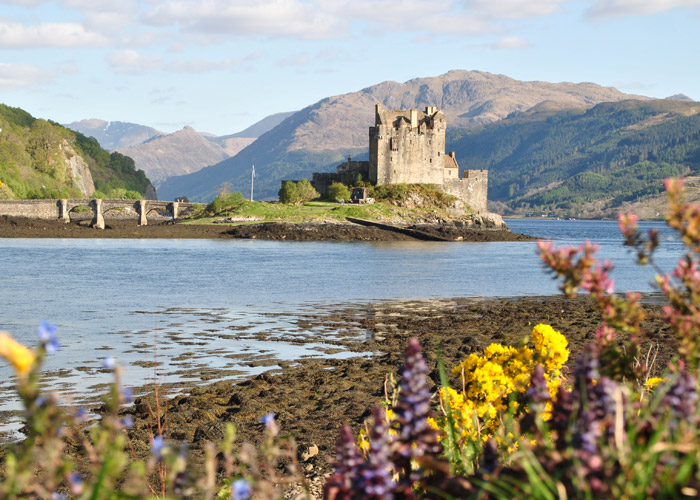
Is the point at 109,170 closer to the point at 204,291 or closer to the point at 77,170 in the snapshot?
the point at 77,170

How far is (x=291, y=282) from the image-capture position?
3791 cm

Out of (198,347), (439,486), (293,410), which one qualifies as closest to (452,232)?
(198,347)

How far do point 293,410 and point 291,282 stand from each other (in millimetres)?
25493

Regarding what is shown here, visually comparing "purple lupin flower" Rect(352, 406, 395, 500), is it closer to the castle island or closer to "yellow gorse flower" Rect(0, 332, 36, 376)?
"yellow gorse flower" Rect(0, 332, 36, 376)

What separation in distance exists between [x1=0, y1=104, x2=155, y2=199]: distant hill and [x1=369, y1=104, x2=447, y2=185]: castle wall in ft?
156

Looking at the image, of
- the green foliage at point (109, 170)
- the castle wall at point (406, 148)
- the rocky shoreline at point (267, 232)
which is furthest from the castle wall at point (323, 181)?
the green foliage at point (109, 170)

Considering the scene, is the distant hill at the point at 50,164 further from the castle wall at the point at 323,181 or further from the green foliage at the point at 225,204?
the castle wall at the point at 323,181

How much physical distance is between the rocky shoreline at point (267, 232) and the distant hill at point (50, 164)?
51.0ft

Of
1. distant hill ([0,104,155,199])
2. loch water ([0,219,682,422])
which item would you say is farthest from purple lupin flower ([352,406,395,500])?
distant hill ([0,104,155,199])

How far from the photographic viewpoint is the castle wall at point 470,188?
10225 centimetres

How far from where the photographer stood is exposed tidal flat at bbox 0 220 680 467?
1303 cm

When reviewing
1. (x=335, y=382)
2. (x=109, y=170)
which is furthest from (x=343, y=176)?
(x=335, y=382)

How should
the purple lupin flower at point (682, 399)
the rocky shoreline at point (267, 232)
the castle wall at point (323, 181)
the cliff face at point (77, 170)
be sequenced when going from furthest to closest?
the cliff face at point (77, 170)
the castle wall at point (323, 181)
the rocky shoreline at point (267, 232)
the purple lupin flower at point (682, 399)

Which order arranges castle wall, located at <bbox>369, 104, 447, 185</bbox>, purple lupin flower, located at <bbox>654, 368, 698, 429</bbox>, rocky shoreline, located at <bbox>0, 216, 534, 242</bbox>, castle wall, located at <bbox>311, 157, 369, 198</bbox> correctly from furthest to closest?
castle wall, located at <bbox>311, 157, 369, 198</bbox> → castle wall, located at <bbox>369, 104, 447, 185</bbox> → rocky shoreline, located at <bbox>0, 216, 534, 242</bbox> → purple lupin flower, located at <bbox>654, 368, 698, 429</bbox>
